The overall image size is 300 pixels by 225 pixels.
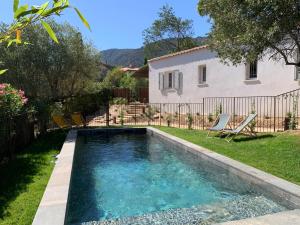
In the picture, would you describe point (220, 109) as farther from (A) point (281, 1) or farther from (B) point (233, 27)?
(A) point (281, 1)

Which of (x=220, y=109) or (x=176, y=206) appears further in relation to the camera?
(x=220, y=109)

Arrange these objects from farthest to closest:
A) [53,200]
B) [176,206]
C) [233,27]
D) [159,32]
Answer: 1. [159,32]
2. [233,27]
3. [176,206]
4. [53,200]

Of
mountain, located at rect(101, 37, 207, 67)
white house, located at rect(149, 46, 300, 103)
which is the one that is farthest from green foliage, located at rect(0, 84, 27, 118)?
mountain, located at rect(101, 37, 207, 67)

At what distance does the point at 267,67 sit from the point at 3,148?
12.1 m

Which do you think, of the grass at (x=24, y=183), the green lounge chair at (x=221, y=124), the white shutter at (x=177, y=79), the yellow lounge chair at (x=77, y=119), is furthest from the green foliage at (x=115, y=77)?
the grass at (x=24, y=183)

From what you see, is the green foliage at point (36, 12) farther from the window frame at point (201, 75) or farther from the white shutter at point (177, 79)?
the white shutter at point (177, 79)

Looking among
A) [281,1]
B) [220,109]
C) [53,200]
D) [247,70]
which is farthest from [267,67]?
[53,200]

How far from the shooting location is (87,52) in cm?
1936

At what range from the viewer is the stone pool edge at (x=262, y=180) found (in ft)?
18.4

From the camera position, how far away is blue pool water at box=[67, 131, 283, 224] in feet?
20.5

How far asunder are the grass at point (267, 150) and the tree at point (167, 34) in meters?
30.3

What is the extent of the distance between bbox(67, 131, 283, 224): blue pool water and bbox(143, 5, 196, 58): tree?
31.0 meters

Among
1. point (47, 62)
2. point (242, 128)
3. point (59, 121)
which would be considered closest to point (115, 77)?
point (47, 62)

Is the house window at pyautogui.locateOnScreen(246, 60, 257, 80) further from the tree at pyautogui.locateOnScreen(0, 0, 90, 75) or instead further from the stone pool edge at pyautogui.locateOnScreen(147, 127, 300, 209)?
the tree at pyautogui.locateOnScreen(0, 0, 90, 75)
